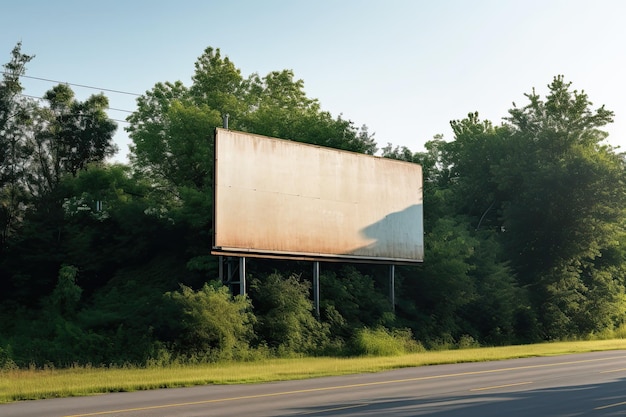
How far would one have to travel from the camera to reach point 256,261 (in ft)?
137

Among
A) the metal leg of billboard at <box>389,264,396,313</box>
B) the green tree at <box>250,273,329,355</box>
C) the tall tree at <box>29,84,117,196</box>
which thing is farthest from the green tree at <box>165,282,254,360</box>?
the tall tree at <box>29,84,117,196</box>

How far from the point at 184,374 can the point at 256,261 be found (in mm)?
14401

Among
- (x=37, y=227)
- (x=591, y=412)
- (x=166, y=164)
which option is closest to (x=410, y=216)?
(x=166, y=164)

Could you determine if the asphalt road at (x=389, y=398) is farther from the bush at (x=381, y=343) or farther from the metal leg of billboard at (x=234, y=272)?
the bush at (x=381, y=343)

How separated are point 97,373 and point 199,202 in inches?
698

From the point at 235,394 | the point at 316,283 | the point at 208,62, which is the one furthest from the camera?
the point at 208,62

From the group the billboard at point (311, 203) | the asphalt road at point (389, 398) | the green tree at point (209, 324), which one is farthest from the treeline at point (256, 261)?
the asphalt road at point (389, 398)

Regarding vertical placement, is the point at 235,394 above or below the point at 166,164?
below

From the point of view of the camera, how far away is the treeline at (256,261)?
36344 millimetres

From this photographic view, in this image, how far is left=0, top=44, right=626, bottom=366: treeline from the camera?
36344mm

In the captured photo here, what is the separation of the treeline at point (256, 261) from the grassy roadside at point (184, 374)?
250 centimetres

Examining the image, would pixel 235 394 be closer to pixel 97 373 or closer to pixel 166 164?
pixel 97 373

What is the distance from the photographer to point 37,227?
172 feet

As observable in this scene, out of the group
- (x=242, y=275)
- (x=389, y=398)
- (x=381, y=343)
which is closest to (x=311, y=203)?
(x=242, y=275)
